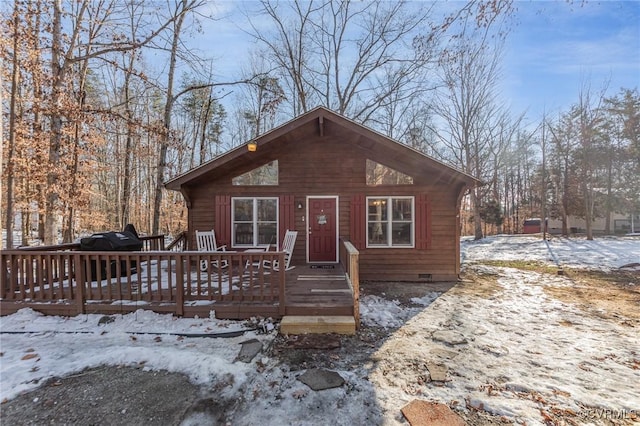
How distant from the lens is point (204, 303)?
13.5ft

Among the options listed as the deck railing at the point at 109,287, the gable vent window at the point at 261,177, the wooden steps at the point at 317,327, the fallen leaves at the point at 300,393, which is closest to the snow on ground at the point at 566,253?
the gable vent window at the point at 261,177

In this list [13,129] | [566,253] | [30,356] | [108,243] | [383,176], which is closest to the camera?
[30,356]

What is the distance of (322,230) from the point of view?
278 inches

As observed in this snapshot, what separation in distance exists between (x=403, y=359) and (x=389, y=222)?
13.6 feet

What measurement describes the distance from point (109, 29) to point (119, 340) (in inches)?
377

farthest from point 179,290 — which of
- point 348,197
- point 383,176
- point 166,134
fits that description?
point 166,134

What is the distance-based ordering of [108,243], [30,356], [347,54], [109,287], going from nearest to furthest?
1. [30,356]
2. [109,287]
3. [108,243]
4. [347,54]

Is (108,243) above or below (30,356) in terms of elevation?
above

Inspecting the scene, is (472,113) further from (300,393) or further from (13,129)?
(13,129)

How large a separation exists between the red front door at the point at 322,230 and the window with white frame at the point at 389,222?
92 cm

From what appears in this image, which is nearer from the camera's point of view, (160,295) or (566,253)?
(160,295)

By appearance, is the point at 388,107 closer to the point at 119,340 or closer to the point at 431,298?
the point at 431,298

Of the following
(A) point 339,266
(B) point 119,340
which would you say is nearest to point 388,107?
(A) point 339,266

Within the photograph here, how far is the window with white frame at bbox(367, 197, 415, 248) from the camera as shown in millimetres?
6883
